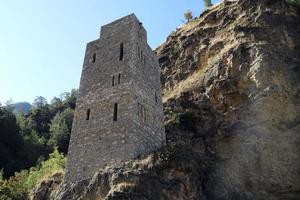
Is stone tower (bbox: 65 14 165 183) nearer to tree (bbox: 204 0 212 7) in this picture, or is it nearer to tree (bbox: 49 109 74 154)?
tree (bbox: 204 0 212 7)

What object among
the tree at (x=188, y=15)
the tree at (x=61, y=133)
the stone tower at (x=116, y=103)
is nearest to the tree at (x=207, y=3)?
the tree at (x=188, y=15)

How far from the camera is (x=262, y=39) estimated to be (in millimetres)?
24172

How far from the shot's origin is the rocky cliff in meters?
17.0

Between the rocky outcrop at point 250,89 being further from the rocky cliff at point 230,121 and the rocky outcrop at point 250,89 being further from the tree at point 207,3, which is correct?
the tree at point 207,3

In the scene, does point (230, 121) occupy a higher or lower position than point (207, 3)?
lower

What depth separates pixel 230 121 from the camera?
2219 cm

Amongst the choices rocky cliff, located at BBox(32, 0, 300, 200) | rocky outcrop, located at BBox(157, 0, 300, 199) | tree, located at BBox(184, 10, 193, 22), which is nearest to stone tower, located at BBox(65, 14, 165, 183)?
rocky cliff, located at BBox(32, 0, 300, 200)

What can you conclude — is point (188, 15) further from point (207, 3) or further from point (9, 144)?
point (9, 144)

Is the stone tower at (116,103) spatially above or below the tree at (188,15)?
below

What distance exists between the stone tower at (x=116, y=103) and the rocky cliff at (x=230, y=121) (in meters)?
0.89

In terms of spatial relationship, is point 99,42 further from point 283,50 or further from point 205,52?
point 283,50

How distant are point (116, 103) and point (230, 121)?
6871 mm

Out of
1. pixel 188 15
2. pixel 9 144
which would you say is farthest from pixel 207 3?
pixel 9 144

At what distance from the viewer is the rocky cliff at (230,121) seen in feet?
55.7
